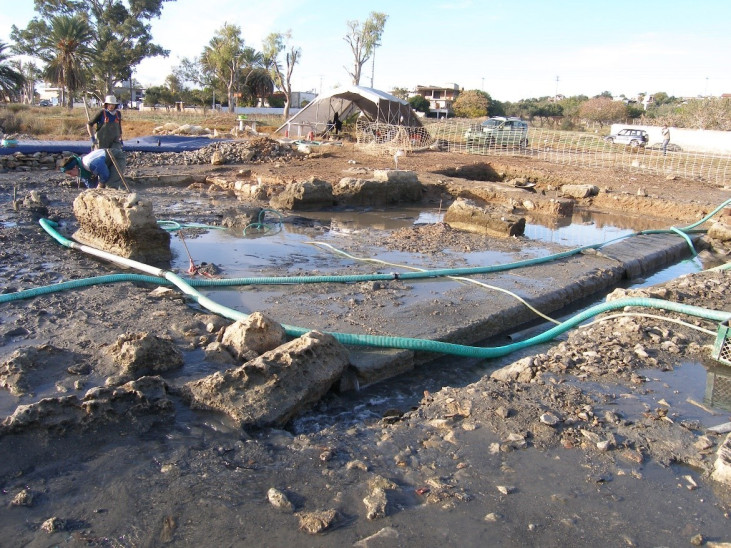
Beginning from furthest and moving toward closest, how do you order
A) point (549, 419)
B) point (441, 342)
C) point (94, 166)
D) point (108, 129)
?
point (108, 129) < point (94, 166) < point (441, 342) < point (549, 419)

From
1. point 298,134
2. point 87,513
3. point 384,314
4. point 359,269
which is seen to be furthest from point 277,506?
point 298,134

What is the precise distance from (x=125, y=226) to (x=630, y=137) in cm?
2913

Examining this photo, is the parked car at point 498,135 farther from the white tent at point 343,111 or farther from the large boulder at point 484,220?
the large boulder at point 484,220

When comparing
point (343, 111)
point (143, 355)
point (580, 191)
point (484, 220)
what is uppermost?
point (343, 111)

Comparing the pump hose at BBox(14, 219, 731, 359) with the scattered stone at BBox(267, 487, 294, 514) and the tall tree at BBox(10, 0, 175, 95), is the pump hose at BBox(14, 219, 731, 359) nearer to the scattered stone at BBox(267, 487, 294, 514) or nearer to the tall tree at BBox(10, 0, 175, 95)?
the scattered stone at BBox(267, 487, 294, 514)

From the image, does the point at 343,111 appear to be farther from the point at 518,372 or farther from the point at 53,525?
the point at 53,525

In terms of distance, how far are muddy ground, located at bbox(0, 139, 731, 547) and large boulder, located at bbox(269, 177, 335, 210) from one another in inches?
250

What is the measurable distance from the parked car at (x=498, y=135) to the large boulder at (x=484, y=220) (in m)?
13.1

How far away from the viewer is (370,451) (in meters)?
3.01

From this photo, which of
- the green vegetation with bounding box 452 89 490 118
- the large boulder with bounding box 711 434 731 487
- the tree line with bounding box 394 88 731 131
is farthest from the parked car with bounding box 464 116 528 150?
the green vegetation with bounding box 452 89 490 118

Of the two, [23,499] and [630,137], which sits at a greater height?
[630,137]

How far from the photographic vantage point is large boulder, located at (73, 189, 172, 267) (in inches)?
254

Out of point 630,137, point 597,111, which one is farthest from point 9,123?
point 597,111

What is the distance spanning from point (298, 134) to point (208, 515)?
25.0 metres
